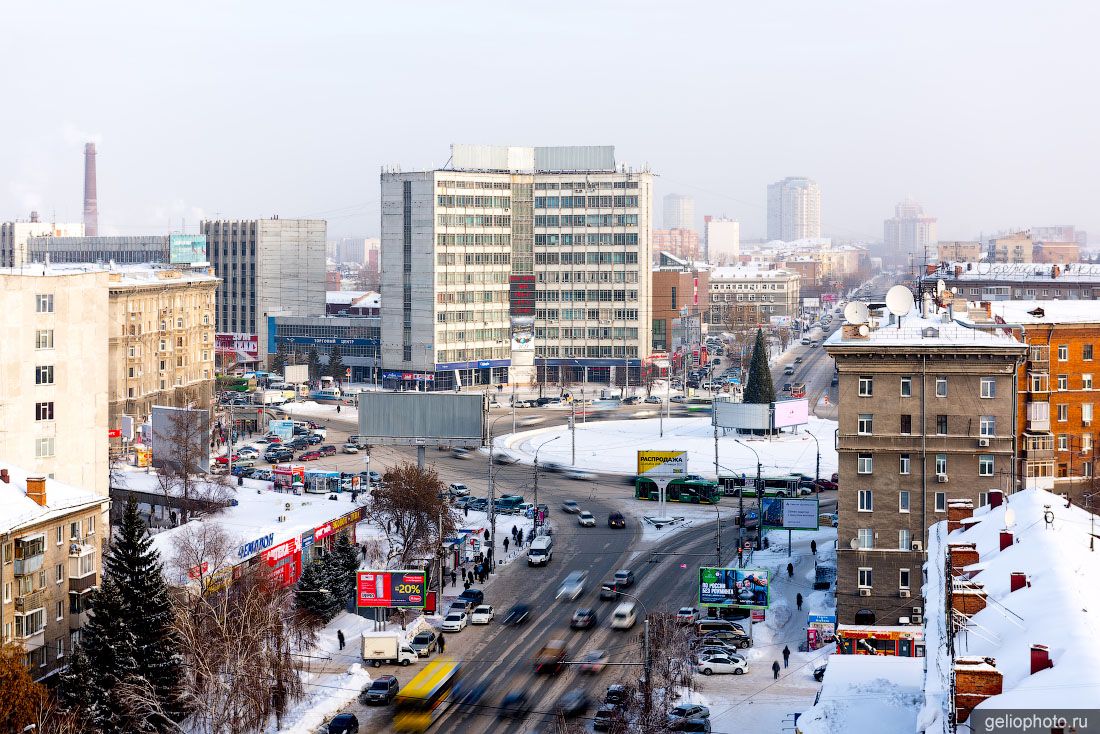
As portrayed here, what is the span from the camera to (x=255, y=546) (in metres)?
64.3

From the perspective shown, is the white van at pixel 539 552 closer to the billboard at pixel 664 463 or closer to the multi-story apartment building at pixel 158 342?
the billboard at pixel 664 463

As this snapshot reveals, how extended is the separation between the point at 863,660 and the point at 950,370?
18.3 meters

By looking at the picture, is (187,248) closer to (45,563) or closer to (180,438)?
(180,438)

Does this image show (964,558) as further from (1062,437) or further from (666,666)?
(1062,437)

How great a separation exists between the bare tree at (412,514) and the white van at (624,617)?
10501 millimetres

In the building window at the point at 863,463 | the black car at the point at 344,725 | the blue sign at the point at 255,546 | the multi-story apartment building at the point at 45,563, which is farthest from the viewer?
the blue sign at the point at 255,546

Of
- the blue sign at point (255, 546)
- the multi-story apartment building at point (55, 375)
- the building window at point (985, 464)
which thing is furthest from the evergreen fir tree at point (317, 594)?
the building window at point (985, 464)

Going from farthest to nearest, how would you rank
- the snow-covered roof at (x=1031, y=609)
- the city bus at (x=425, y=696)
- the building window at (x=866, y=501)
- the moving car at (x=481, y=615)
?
1. the moving car at (x=481, y=615)
2. the building window at (x=866, y=501)
3. the city bus at (x=425, y=696)
4. the snow-covered roof at (x=1031, y=609)

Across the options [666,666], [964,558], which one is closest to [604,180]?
[666,666]

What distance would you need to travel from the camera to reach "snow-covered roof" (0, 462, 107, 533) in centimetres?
4906

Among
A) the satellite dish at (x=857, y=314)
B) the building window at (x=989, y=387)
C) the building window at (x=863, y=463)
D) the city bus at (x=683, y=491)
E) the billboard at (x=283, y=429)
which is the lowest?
the city bus at (x=683, y=491)

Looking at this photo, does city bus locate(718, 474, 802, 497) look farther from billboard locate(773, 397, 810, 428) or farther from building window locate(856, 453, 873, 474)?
building window locate(856, 453, 873, 474)

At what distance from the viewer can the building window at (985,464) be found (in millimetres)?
57375

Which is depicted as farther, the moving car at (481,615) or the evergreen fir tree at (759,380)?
the evergreen fir tree at (759,380)
